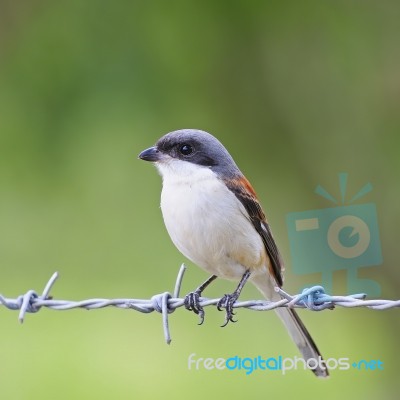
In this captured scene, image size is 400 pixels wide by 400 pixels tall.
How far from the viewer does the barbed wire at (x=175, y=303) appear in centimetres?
264

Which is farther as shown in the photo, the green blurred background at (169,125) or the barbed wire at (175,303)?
the green blurred background at (169,125)

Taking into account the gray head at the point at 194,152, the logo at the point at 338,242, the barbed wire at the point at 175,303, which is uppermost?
the gray head at the point at 194,152

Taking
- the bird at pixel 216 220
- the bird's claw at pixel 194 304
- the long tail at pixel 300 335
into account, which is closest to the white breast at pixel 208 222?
the bird at pixel 216 220

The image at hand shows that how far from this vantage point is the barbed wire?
2645 mm

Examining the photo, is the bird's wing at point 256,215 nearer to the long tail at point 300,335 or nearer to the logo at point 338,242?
the long tail at point 300,335

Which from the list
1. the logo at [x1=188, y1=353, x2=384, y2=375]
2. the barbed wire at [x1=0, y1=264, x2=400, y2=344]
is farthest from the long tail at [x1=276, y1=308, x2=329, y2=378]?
the logo at [x1=188, y1=353, x2=384, y2=375]

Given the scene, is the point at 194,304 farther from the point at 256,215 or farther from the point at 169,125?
the point at 169,125

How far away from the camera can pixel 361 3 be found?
6121 mm

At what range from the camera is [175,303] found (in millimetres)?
3059

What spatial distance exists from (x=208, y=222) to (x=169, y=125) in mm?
2760

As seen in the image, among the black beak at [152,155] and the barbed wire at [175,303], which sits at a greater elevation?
the black beak at [152,155]

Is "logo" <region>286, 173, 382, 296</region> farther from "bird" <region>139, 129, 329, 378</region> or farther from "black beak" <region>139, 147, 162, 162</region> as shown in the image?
"black beak" <region>139, 147, 162, 162</region>

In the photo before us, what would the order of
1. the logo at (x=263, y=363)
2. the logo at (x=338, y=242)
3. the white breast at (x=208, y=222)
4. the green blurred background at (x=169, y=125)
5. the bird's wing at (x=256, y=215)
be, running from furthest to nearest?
1. the green blurred background at (x=169, y=125)
2. the logo at (x=338, y=242)
3. the logo at (x=263, y=363)
4. the bird's wing at (x=256, y=215)
5. the white breast at (x=208, y=222)

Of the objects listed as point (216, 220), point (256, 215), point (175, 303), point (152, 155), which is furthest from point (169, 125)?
point (175, 303)
